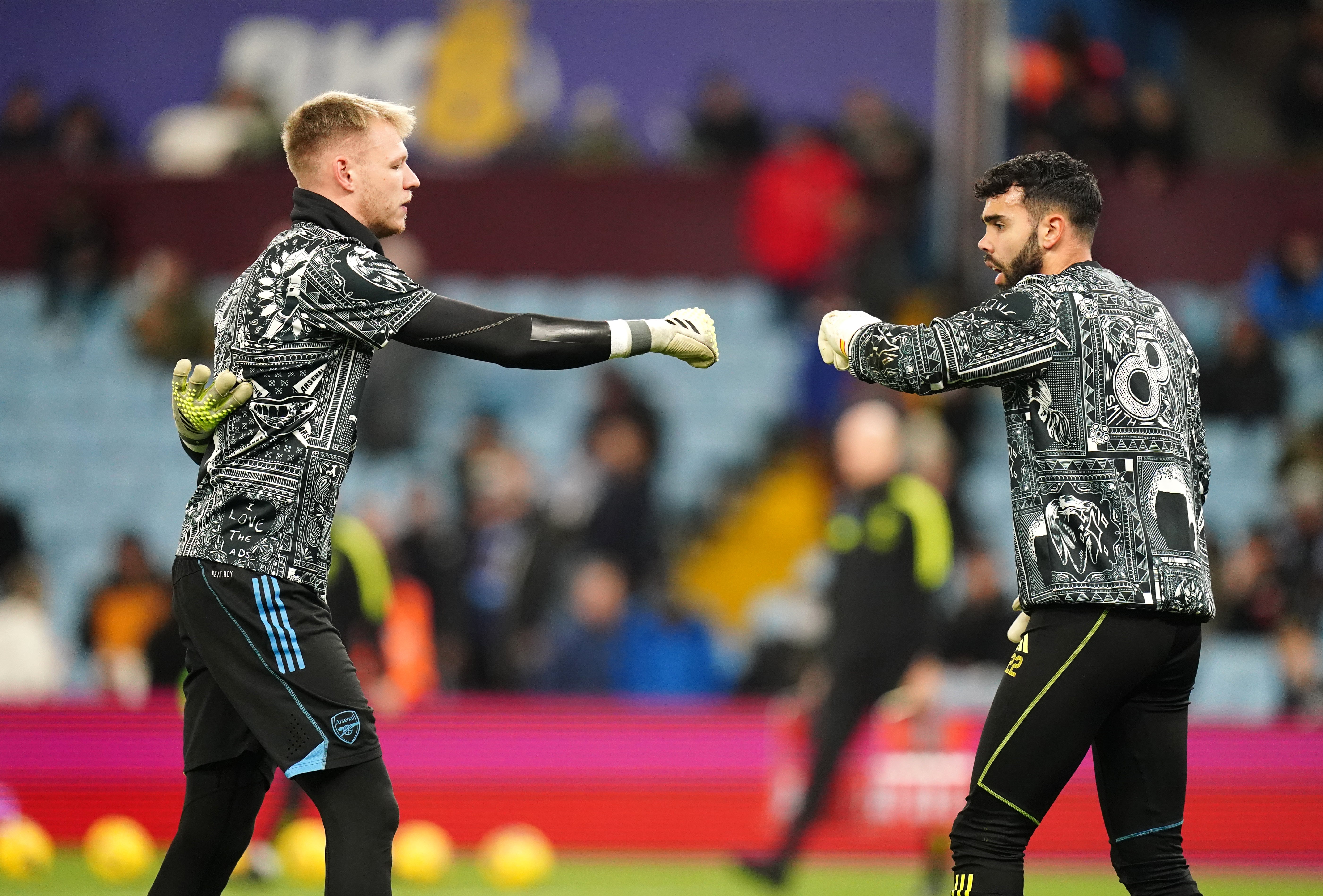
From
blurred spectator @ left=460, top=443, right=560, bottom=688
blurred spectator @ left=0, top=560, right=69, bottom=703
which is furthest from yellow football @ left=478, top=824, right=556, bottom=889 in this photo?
blurred spectator @ left=0, top=560, right=69, bottom=703

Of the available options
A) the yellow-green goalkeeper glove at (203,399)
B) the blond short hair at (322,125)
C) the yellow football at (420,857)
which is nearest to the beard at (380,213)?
the blond short hair at (322,125)

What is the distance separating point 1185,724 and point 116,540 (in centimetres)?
1029

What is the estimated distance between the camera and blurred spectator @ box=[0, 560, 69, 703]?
1116 centimetres

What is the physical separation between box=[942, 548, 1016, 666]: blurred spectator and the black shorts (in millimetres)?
7148

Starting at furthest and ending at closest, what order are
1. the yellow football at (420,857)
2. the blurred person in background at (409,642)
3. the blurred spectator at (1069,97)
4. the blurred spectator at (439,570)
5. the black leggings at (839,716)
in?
1. the blurred spectator at (1069,97)
2. the blurred spectator at (439,570)
3. the blurred person in background at (409,642)
4. the yellow football at (420,857)
5. the black leggings at (839,716)

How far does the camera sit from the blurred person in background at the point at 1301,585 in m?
10.7

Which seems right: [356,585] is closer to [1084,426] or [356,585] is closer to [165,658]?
[165,658]

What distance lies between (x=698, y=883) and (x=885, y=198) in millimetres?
7361

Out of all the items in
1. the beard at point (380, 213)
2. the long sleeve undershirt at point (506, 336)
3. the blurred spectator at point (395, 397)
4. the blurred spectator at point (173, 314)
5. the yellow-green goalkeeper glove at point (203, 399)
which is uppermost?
the blurred spectator at point (173, 314)

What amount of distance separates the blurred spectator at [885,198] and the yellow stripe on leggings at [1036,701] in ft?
29.8

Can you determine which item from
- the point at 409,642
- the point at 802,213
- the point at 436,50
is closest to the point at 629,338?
the point at 409,642

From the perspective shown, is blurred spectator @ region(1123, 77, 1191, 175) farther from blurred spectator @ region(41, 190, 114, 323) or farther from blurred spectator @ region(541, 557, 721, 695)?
blurred spectator @ region(41, 190, 114, 323)

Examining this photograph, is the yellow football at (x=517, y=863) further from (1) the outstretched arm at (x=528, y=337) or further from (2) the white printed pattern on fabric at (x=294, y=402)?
(1) the outstretched arm at (x=528, y=337)

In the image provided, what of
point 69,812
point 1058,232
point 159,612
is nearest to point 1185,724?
point 1058,232
